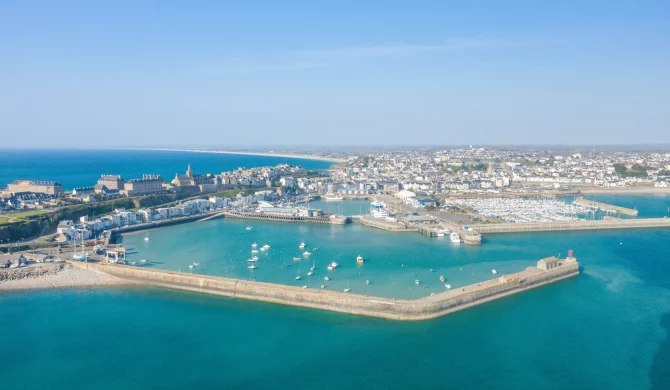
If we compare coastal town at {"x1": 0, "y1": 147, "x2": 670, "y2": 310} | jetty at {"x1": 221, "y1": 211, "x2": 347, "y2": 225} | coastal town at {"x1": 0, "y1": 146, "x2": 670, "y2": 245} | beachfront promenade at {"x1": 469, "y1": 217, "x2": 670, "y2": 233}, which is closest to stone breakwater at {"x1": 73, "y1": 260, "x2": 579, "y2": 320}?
coastal town at {"x1": 0, "y1": 147, "x2": 670, "y2": 310}

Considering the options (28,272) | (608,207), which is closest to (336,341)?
(28,272)

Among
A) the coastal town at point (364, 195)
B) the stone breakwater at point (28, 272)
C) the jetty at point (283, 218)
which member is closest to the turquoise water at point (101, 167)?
the coastal town at point (364, 195)

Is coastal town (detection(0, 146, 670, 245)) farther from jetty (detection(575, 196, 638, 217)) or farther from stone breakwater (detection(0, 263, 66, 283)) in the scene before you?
stone breakwater (detection(0, 263, 66, 283))

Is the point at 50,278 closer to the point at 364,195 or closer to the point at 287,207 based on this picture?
the point at 287,207

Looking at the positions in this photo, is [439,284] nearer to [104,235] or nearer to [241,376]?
[241,376]

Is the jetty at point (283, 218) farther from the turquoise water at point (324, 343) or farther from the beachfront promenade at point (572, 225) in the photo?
the turquoise water at point (324, 343)

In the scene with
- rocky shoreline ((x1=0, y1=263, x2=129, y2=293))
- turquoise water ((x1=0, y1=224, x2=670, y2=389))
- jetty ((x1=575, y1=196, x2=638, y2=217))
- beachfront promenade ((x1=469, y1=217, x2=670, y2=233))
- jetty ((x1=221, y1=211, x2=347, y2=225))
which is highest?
jetty ((x1=575, y1=196, x2=638, y2=217))
